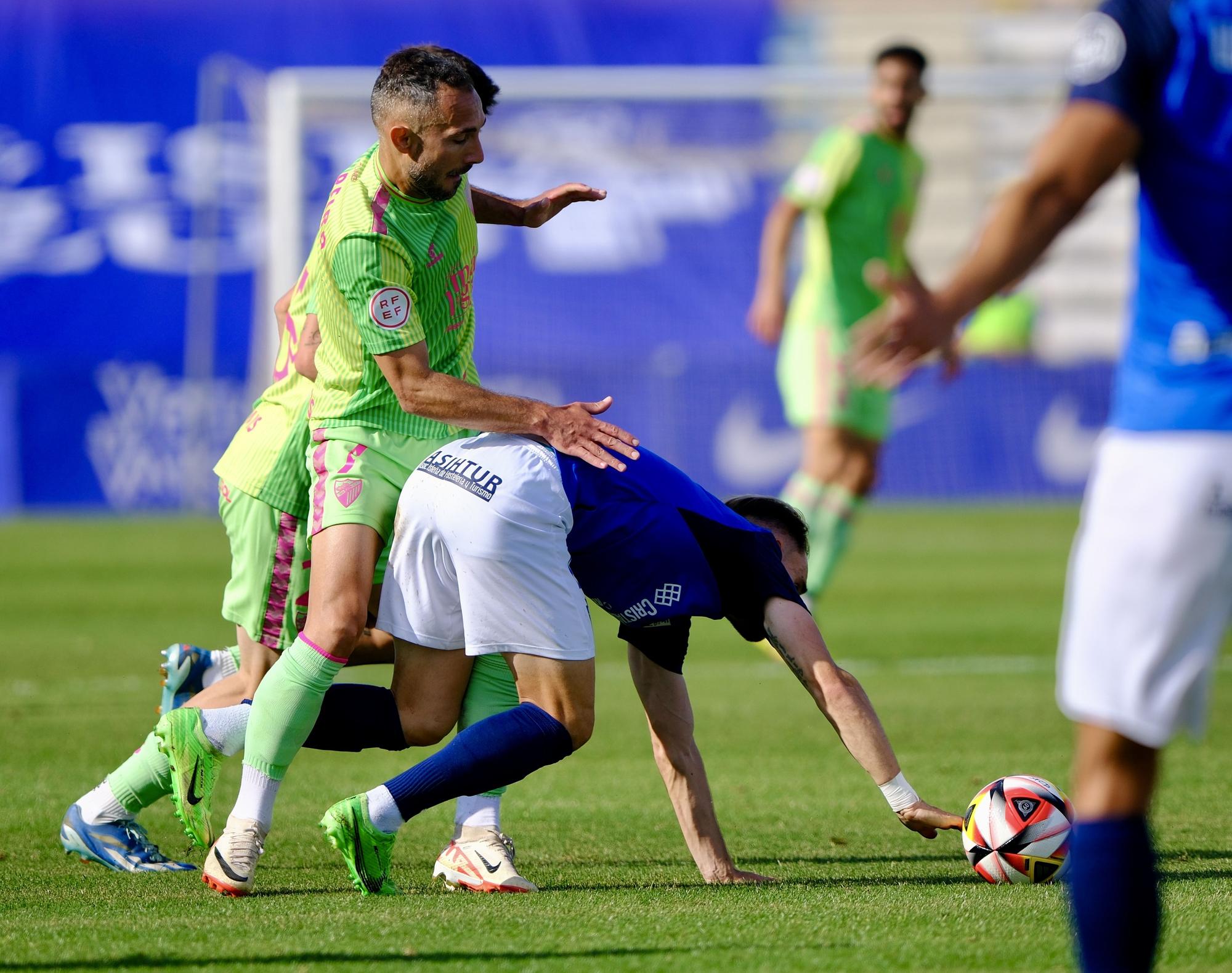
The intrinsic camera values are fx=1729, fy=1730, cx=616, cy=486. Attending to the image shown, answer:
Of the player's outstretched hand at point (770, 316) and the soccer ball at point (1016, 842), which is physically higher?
the player's outstretched hand at point (770, 316)

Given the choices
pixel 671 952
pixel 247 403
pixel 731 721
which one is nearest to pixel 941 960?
pixel 671 952

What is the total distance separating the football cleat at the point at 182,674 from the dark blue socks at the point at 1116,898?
3.25 m

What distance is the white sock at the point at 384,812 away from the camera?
4.16m

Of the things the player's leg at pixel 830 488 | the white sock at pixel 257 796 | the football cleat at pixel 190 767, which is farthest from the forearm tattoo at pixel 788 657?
the player's leg at pixel 830 488

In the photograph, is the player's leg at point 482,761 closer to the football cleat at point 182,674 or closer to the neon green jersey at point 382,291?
the neon green jersey at point 382,291

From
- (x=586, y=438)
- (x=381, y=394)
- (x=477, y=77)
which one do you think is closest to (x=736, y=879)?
(x=586, y=438)

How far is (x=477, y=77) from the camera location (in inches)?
193

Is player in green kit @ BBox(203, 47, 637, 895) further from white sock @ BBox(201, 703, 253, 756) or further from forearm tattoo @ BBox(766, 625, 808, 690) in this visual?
forearm tattoo @ BBox(766, 625, 808, 690)

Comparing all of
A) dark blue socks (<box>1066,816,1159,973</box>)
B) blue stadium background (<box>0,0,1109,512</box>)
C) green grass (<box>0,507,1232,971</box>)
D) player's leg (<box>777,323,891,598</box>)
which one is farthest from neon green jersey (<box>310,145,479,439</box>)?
blue stadium background (<box>0,0,1109,512</box>)

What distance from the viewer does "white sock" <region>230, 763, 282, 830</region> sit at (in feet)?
14.2

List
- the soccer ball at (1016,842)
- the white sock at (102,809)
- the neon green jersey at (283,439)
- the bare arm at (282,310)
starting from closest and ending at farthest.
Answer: the soccer ball at (1016,842), the white sock at (102,809), the neon green jersey at (283,439), the bare arm at (282,310)

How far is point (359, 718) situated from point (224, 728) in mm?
459

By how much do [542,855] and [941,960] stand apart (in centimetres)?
174

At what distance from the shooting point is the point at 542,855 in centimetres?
492
